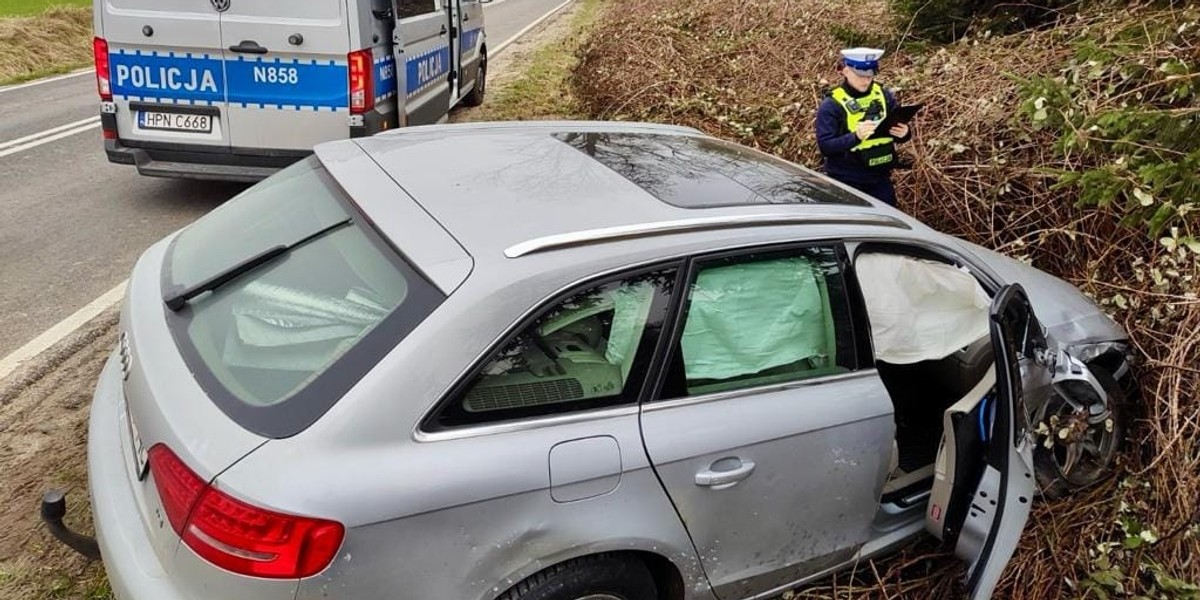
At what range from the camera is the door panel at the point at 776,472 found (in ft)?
7.44

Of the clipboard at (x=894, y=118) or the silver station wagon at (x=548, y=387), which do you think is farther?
the clipboard at (x=894, y=118)

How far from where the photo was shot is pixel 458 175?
8.38 ft

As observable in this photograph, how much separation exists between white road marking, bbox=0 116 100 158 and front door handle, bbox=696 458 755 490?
7.95 m

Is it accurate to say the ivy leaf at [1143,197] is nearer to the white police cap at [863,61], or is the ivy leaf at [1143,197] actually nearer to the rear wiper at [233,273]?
the white police cap at [863,61]

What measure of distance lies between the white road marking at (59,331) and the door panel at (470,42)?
5.03 metres

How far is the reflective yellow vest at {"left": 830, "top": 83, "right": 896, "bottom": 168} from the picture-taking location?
472cm

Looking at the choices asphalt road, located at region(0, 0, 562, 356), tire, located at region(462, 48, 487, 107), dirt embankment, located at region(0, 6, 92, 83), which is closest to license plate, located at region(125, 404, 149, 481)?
asphalt road, located at region(0, 0, 562, 356)

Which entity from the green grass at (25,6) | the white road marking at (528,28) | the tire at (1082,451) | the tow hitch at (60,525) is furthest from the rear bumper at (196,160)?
the green grass at (25,6)

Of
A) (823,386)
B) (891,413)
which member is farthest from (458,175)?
(891,413)

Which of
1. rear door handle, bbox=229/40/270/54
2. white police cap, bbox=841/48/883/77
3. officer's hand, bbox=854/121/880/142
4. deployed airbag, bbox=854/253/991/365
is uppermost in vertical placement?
white police cap, bbox=841/48/883/77

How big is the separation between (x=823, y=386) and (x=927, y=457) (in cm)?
101

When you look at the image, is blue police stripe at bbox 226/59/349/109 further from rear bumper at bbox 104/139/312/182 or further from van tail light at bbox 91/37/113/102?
van tail light at bbox 91/37/113/102

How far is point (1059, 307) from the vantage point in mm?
3268

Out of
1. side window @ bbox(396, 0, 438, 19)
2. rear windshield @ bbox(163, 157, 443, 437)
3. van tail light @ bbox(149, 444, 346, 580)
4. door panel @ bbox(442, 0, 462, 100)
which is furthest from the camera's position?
door panel @ bbox(442, 0, 462, 100)
